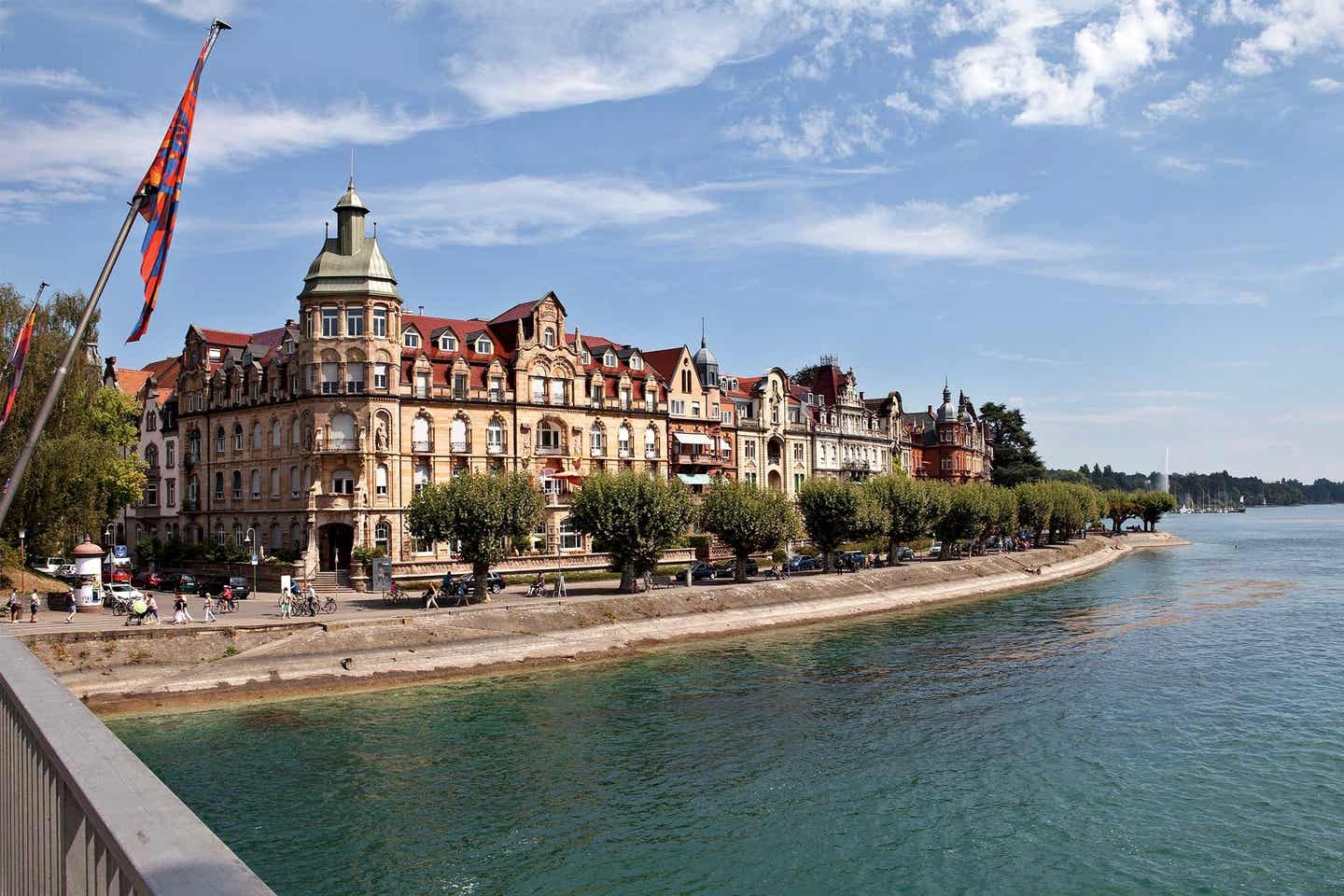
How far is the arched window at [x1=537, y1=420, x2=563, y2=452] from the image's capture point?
95.8 m

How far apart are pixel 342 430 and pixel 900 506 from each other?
55786 mm

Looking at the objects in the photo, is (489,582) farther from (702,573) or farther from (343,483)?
(702,573)

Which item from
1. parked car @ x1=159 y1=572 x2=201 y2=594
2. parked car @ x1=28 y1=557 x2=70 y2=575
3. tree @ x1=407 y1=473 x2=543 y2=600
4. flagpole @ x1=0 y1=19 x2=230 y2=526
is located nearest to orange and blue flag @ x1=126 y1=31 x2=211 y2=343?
flagpole @ x1=0 y1=19 x2=230 y2=526

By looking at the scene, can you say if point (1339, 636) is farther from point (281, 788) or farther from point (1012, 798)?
point (281, 788)

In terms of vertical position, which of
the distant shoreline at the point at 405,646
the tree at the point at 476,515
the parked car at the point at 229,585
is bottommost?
the distant shoreline at the point at 405,646

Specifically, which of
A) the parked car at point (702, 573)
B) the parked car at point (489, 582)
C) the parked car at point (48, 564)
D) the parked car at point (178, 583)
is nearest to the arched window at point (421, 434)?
the parked car at point (489, 582)

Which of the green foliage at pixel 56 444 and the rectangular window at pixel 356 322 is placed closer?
the green foliage at pixel 56 444

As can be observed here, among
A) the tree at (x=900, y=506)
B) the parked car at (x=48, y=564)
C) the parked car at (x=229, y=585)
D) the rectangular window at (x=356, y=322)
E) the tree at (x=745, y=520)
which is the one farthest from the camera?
the tree at (x=900, y=506)

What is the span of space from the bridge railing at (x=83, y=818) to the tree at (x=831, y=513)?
88.9 meters

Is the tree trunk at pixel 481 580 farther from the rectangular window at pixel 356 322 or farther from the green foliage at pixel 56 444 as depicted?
the green foliage at pixel 56 444

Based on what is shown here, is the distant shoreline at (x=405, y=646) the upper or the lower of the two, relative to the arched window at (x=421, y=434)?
lower

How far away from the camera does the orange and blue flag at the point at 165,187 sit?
20.2 meters

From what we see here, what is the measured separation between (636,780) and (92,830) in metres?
33.1

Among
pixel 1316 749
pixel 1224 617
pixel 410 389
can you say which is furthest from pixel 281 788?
pixel 1224 617
